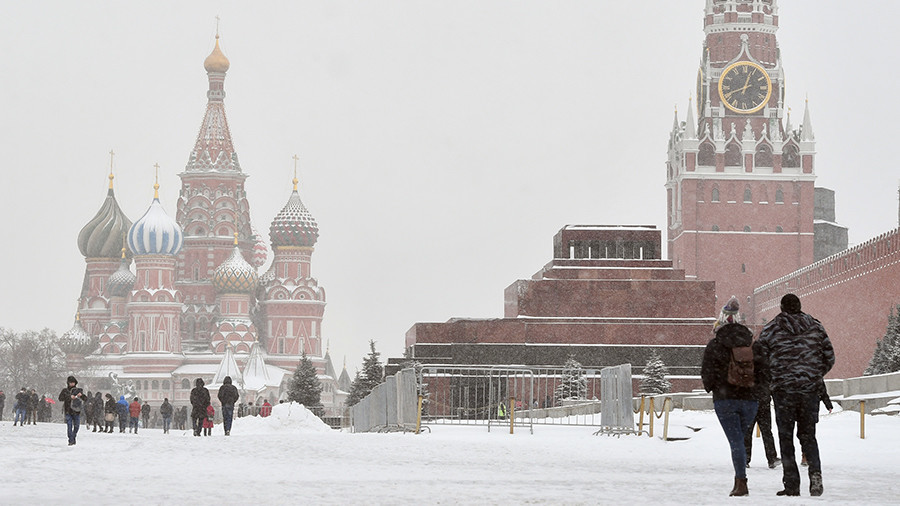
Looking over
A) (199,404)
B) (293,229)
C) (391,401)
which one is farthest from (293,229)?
(391,401)

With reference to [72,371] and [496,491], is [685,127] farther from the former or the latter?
[496,491]

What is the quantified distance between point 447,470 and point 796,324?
13.5ft

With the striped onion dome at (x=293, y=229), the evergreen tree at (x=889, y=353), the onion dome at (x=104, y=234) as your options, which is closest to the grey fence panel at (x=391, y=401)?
the evergreen tree at (x=889, y=353)

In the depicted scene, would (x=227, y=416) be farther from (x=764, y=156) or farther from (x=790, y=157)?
(x=790, y=157)

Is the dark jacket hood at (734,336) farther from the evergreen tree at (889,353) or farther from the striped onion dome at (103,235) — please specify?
the striped onion dome at (103,235)

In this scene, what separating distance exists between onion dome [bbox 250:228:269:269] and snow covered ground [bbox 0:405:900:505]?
395ft

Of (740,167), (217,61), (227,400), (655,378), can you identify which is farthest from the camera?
(217,61)

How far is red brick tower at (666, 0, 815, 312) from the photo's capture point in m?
97.3

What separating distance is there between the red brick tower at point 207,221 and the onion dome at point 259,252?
1.59 metres

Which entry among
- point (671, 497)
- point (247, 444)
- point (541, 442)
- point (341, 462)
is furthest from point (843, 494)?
point (247, 444)

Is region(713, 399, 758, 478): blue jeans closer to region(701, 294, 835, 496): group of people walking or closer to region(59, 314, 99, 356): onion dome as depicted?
region(701, 294, 835, 496): group of people walking

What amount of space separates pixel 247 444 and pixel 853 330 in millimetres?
44703

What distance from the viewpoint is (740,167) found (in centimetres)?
9906

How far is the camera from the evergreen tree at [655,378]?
5281 centimetres
